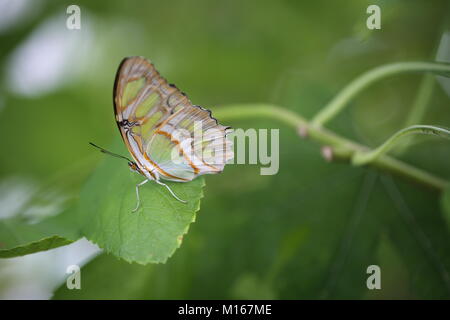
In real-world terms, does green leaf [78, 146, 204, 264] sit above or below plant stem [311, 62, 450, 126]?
below

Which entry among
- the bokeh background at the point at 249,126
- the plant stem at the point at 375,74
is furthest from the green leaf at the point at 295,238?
the plant stem at the point at 375,74

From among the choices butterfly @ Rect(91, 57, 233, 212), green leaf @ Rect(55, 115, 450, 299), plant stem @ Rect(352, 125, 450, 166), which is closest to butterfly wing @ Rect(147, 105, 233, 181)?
butterfly @ Rect(91, 57, 233, 212)

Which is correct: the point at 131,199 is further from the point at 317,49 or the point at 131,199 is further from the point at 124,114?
the point at 317,49

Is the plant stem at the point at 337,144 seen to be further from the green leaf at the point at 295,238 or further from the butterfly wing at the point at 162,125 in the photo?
the butterfly wing at the point at 162,125

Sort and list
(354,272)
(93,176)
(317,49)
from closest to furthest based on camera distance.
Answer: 1. (93,176)
2. (354,272)
3. (317,49)

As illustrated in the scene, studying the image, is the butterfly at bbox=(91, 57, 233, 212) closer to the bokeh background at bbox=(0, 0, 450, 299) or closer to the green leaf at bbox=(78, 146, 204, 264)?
the green leaf at bbox=(78, 146, 204, 264)

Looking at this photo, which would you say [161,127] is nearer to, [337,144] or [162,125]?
[162,125]
